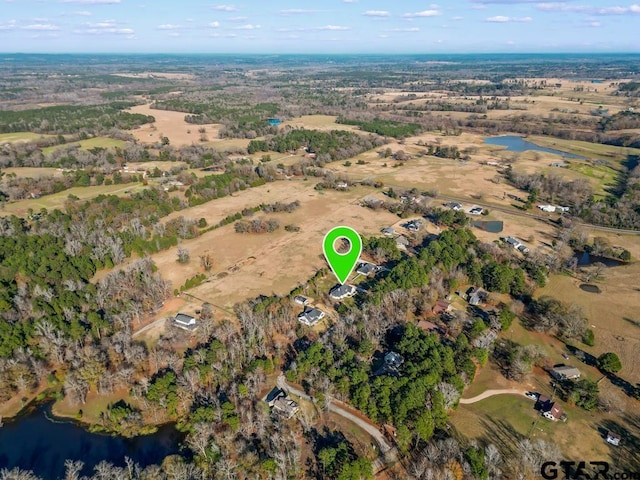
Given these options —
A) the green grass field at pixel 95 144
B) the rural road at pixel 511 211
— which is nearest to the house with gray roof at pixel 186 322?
the rural road at pixel 511 211

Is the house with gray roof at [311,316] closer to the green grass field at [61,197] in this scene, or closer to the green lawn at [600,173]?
the green grass field at [61,197]

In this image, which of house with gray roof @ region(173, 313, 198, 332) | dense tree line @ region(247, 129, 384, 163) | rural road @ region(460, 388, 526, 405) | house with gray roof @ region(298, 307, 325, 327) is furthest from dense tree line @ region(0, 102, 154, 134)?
rural road @ region(460, 388, 526, 405)

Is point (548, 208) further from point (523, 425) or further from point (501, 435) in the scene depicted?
point (501, 435)

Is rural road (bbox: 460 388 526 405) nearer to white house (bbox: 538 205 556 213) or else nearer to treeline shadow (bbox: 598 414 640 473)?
treeline shadow (bbox: 598 414 640 473)

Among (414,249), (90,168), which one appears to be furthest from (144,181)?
(414,249)

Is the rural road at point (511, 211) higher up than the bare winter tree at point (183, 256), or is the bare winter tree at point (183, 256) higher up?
the bare winter tree at point (183, 256)

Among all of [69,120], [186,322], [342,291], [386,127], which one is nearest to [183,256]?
[186,322]

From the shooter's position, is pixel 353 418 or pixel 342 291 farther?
pixel 342 291
